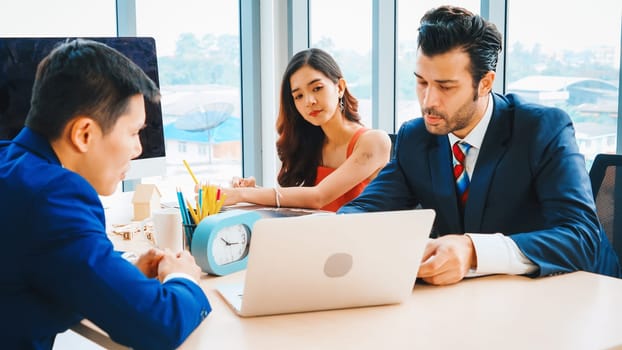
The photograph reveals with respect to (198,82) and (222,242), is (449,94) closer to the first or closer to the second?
(222,242)

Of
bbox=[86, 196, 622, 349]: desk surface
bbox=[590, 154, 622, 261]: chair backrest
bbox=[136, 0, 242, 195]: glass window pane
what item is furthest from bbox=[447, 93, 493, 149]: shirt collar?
bbox=[136, 0, 242, 195]: glass window pane

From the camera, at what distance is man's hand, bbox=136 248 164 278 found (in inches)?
53.9

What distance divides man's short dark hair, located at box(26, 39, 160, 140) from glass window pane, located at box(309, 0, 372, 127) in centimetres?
273

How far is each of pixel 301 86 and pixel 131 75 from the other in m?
1.48

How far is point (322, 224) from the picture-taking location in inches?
46.6

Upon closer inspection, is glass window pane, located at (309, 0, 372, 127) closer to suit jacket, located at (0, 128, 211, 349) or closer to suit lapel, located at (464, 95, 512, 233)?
suit lapel, located at (464, 95, 512, 233)

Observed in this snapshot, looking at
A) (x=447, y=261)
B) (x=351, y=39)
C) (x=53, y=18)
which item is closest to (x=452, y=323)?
(x=447, y=261)

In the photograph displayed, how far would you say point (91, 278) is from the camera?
41.2 inches

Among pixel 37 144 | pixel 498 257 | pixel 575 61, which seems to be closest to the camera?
pixel 37 144

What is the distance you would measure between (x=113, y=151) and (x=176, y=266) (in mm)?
255

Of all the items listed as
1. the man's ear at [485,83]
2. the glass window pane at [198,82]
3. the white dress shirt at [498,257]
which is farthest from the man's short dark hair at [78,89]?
the glass window pane at [198,82]

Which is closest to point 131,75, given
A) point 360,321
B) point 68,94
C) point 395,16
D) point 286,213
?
point 68,94

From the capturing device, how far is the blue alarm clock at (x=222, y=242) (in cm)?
152

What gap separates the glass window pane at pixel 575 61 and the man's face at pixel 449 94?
1.10 m
